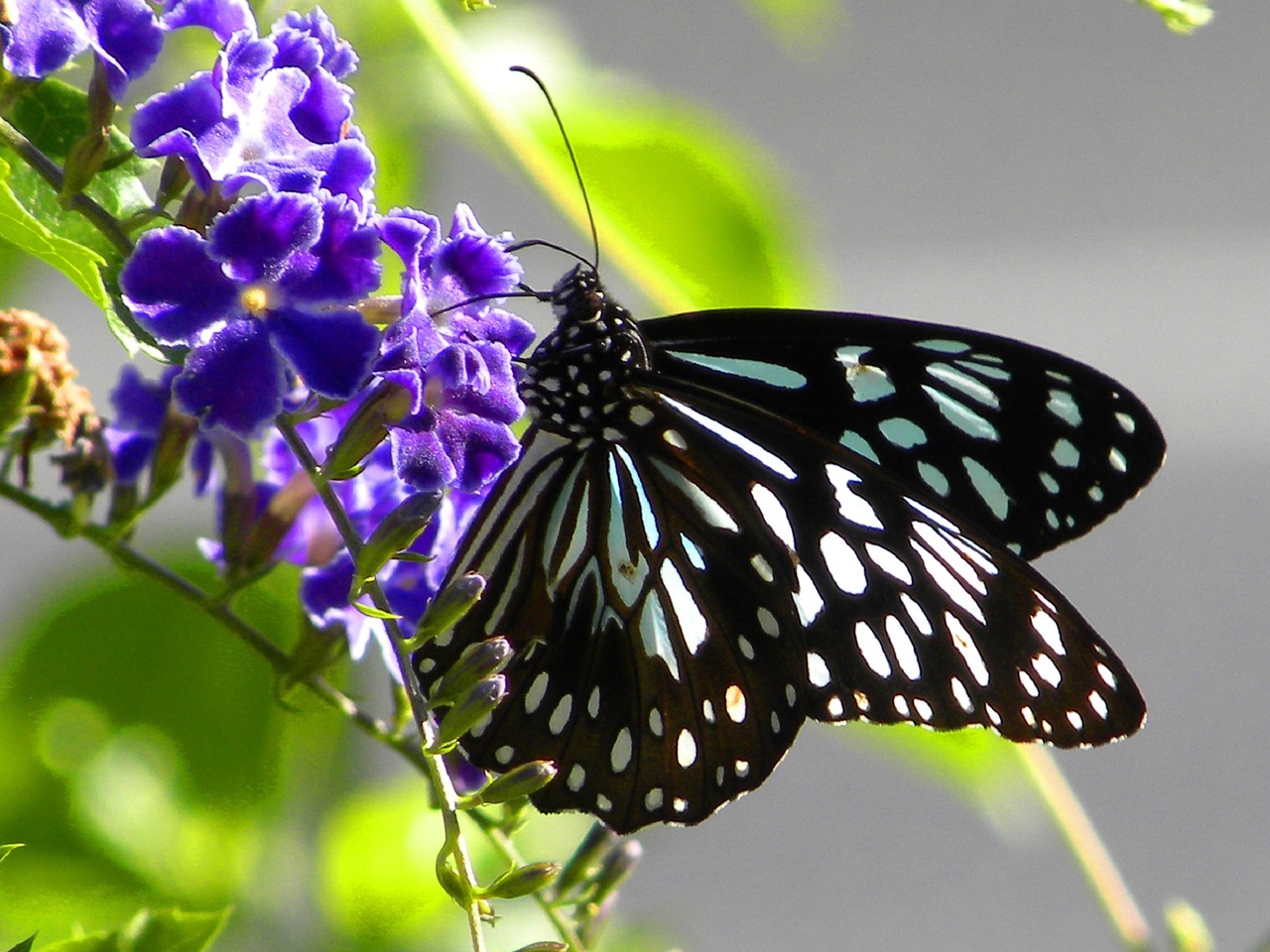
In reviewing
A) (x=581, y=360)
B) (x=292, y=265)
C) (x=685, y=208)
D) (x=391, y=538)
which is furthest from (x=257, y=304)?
(x=685, y=208)

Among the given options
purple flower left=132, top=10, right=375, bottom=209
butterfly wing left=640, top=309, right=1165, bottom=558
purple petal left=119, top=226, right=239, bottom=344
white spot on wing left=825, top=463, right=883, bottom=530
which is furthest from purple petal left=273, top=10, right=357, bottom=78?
white spot on wing left=825, top=463, right=883, bottom=530

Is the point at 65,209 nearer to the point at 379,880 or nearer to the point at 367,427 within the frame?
the point at 367,427

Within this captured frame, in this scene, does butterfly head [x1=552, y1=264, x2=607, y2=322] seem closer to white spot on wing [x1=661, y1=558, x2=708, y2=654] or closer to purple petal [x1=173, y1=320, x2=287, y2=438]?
white spot on wing [x1=661, y1=558, x2=708, y2=654]

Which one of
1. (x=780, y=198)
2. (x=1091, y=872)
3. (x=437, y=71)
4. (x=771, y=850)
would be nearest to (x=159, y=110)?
(x=437, y=71)

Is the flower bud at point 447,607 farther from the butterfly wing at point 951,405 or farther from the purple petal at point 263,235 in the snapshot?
the butterfly wing at point 951,405

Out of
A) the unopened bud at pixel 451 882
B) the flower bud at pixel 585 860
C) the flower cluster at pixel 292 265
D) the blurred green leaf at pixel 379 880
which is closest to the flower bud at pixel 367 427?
the flower cluster at pixel 292 265
